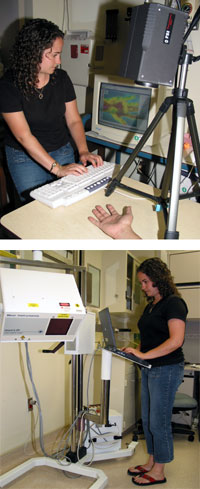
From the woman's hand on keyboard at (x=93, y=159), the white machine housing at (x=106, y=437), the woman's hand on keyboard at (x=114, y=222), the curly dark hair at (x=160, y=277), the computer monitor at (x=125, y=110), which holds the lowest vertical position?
the white machine housing at (x=106, y=437)

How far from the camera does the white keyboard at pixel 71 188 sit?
1443mm

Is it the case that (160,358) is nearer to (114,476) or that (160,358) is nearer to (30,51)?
(114,476)

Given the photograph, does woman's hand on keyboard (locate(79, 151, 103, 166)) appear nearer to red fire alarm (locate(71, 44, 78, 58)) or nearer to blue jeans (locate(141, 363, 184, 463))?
blue jeans (locate(141, 363, 184, 463))

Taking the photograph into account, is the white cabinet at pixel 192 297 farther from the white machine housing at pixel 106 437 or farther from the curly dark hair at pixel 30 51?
the curly dark hair at pixel 30 51

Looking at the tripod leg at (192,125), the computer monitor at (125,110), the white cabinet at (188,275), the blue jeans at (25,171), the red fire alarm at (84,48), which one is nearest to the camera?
the tripod leg at (192,125)

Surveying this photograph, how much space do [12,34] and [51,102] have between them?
161 centimetres

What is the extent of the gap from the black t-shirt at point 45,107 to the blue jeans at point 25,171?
3 centimetres

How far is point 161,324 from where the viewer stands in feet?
5.67

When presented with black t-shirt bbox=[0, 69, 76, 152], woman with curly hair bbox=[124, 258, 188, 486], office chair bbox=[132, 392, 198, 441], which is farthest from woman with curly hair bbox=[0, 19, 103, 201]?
office chair bbox=[132, 392, 198, 441]

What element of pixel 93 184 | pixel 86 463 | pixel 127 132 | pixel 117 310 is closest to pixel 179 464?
pixel 86 463

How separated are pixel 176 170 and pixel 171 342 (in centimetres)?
71

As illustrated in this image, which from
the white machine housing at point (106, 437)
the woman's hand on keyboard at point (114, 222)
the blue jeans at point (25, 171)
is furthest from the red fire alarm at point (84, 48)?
the white machine housing at point (106, 437)

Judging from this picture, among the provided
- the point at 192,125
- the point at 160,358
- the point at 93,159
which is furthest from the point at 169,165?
the point at 160,358

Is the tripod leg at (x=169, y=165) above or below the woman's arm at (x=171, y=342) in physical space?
above
